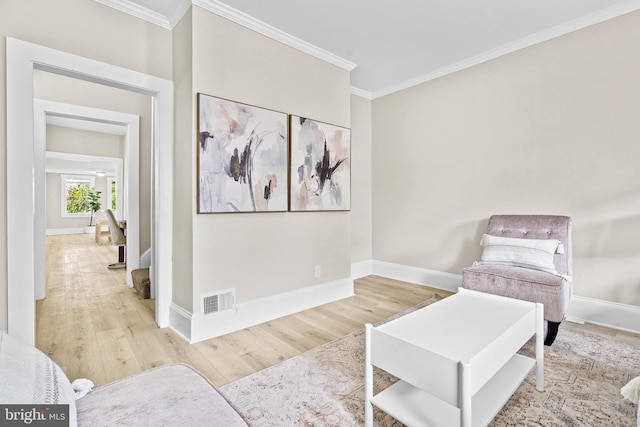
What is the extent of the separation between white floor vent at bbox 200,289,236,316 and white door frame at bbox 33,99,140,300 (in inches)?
77.8

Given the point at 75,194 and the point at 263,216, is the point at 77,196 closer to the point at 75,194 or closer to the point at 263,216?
the point at 75,194

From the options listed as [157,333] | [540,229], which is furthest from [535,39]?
[157,333]

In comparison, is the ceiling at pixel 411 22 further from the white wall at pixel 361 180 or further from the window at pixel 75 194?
the window at pixel 75 194

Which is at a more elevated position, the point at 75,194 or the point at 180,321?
the point at 75,194


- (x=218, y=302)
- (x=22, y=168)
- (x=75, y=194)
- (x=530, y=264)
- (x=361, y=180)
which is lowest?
(x=218, y=302)

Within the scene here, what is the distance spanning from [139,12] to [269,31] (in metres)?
1.05

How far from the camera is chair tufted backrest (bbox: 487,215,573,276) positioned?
2605 millimetres

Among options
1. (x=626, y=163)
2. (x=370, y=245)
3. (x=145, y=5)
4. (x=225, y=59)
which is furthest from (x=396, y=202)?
(x=145, y=5)

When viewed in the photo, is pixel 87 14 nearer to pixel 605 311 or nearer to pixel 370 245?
pixel 370 245

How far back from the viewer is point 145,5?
8.16 feet

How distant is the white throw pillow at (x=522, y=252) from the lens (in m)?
2.53

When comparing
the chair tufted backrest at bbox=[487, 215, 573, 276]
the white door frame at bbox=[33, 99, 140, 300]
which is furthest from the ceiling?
the white door frame at bbox=[33, 99, 140, 300]

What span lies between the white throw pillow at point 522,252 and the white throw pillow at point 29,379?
2963 mm

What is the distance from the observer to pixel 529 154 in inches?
121
